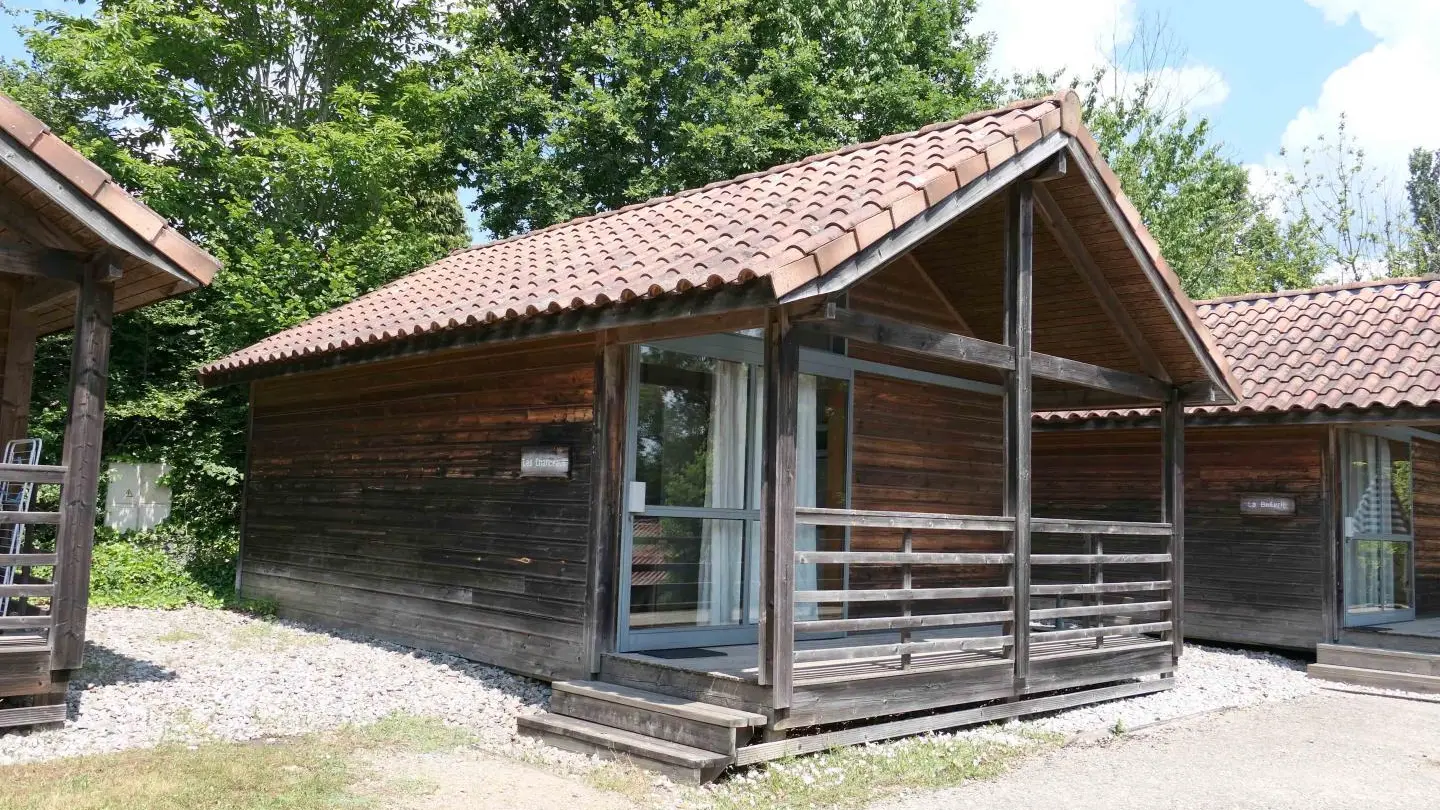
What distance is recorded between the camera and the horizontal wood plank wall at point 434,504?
8.28 metres

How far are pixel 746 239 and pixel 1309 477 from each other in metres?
7.57

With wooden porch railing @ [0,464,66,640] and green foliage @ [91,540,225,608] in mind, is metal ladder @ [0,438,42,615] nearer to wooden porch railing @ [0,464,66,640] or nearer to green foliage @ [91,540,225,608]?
wooden porch railing @ [0,464,66,640]

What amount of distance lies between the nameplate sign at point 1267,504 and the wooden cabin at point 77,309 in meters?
10.2

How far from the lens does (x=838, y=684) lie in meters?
6.77

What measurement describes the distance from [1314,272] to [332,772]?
3455 centimetres

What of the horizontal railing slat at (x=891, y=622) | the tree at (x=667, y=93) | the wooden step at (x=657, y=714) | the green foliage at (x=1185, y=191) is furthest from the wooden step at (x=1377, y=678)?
the green foliage at (x=1185, y=191)

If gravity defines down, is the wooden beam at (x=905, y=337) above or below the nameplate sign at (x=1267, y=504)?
above

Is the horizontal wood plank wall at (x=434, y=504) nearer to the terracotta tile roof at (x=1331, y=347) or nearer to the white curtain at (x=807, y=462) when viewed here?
the white curtain at (x=807, y=462)

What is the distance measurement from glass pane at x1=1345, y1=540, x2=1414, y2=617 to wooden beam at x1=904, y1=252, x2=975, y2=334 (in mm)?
5084

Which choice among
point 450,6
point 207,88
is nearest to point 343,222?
point 207,88

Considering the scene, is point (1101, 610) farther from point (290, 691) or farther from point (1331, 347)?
point (290, 691)

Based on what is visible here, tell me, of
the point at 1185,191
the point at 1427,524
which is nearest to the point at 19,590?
the point at 1427,524

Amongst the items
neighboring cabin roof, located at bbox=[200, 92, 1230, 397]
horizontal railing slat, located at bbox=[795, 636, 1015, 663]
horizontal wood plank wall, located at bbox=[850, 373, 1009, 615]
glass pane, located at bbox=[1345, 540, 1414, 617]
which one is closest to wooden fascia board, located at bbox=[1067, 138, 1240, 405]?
neighboring cabin roof, located at bbox=[200, 92, 1230, 397]

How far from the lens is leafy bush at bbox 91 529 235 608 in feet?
39.8
